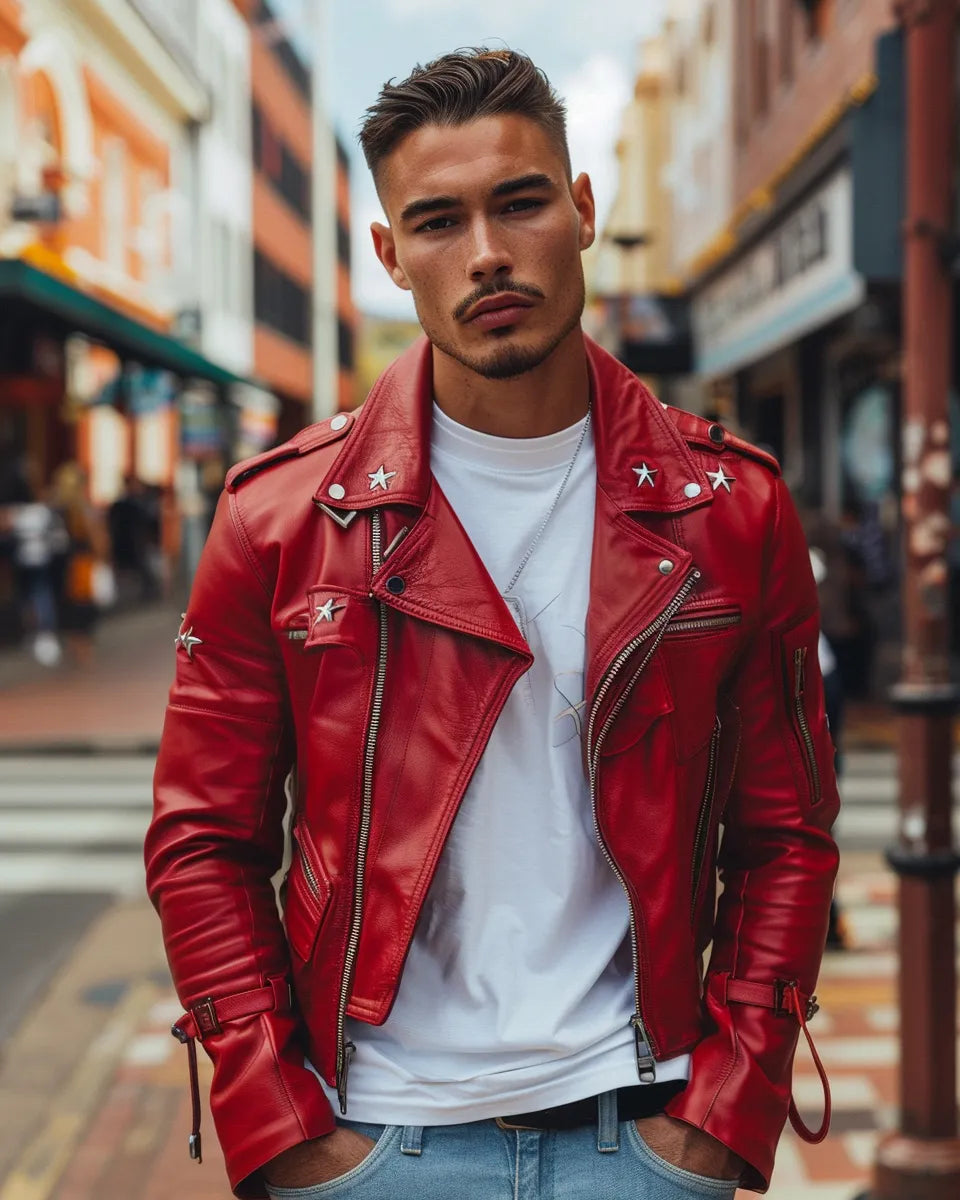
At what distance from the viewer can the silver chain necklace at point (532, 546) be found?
208cm

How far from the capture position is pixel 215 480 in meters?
26.4

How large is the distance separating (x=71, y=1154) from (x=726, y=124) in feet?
63.5

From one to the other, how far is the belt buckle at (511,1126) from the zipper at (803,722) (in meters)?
0.55

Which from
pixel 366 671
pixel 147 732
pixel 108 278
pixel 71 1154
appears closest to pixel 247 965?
pixel 366 671

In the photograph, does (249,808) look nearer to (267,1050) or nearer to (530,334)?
(267,1050)

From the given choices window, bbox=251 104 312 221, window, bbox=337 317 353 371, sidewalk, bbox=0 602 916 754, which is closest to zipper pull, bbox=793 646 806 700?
sidewalk, bbox=0 602 916 754

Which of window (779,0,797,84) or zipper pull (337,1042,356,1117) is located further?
window (779,0,797,84)

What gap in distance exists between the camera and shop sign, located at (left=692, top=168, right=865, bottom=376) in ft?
42.0

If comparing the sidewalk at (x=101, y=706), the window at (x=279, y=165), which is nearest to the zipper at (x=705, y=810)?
the sidewalk at (x=101, y=706)

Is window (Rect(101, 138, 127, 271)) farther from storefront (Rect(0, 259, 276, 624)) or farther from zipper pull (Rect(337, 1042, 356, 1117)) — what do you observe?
zipper pull (Rect(337, 1042, 356, 1117))

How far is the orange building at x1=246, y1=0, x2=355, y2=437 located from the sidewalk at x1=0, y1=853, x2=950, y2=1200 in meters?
34.3

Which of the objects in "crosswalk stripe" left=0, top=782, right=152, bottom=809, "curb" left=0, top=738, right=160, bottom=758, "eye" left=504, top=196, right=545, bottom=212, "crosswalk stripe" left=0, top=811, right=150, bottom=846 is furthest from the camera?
"curb" left=0, top=738, right=160, bottom=758

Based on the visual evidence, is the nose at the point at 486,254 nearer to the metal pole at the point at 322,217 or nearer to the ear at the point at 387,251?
the ear at the point at 387,251

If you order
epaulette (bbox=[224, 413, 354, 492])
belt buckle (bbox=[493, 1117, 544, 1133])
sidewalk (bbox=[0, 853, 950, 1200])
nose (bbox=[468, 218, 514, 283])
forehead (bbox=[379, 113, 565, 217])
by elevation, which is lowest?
sidewalk (bbox=[0, 853, 950, 1200])
